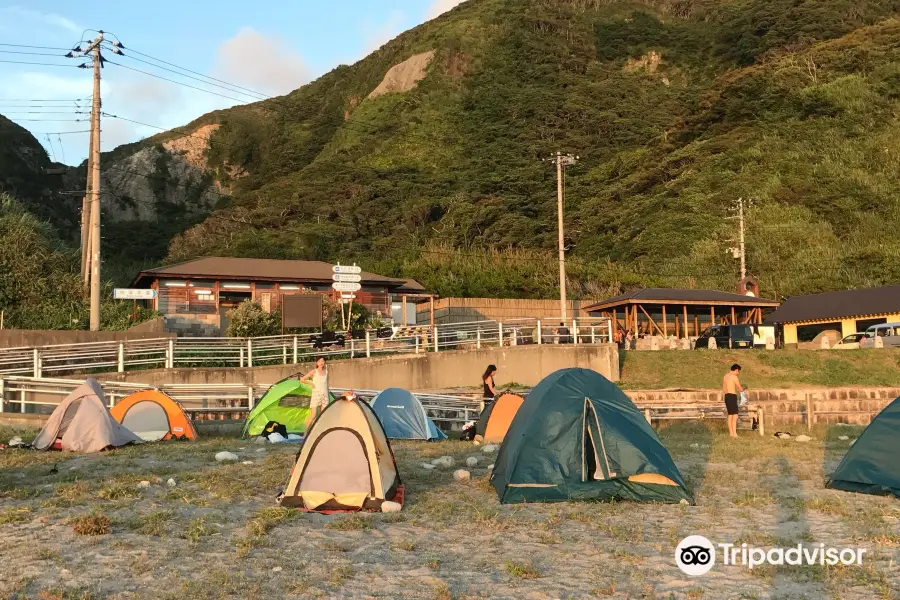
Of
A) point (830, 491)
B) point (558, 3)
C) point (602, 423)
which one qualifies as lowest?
point (830, 491)

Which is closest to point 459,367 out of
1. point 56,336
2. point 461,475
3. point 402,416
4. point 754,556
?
point 402,416

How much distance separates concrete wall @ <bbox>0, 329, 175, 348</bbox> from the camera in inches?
989

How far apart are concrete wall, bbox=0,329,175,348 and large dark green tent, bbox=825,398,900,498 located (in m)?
22.6

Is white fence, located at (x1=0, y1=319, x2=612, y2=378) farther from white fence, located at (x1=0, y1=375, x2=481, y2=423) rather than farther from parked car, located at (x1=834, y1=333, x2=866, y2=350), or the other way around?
parked car, located at (x1=834, y1=333, x2=866, y2=350)

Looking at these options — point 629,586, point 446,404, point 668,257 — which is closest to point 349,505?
point 629,586

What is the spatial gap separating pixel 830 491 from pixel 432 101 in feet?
341

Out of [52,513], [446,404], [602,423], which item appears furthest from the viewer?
[446,404]

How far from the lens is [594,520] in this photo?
8.71 meters

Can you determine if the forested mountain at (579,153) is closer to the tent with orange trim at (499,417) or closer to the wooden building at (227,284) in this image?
the wooden building at (227,284)

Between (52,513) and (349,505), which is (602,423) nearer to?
(349,505)

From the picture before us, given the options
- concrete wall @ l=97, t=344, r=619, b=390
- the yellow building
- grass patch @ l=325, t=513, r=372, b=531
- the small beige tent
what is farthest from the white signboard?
the yellow building

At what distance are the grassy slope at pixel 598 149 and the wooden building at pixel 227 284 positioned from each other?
34.1 feet

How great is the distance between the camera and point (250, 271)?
3544cm

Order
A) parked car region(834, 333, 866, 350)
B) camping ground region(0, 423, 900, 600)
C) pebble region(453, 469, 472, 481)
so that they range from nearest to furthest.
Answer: camping ground region(0, 423, 900, 600) < pebble region(453, 469, 472, 481) < parked car region(834, 333, 866, 350)
